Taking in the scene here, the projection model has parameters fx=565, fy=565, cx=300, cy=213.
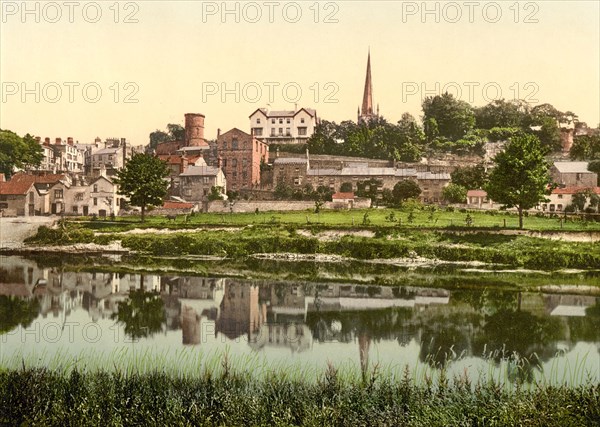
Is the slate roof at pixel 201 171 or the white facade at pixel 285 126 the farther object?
the white facade at pixel 285 126

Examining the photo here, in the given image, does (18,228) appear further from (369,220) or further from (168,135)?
(369,220)

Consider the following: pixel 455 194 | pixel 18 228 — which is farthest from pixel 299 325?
pixel 18 228

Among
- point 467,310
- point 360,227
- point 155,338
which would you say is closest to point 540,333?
point 467,310

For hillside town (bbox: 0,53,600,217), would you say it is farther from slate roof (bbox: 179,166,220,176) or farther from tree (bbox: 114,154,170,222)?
tree (bbox: 114,154,170,222)

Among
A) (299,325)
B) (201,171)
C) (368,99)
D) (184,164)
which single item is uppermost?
(368,99)

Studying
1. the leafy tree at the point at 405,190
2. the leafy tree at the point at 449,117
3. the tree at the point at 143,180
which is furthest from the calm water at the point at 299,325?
the leafy tree at the point at 449,117

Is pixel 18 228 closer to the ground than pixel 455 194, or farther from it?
closer to the ground

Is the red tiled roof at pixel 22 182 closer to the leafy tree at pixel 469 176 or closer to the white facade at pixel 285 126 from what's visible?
the white facade at pixel 285 126

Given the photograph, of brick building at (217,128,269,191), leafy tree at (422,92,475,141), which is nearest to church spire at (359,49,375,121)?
leafy tree at (422,92,475,141)
